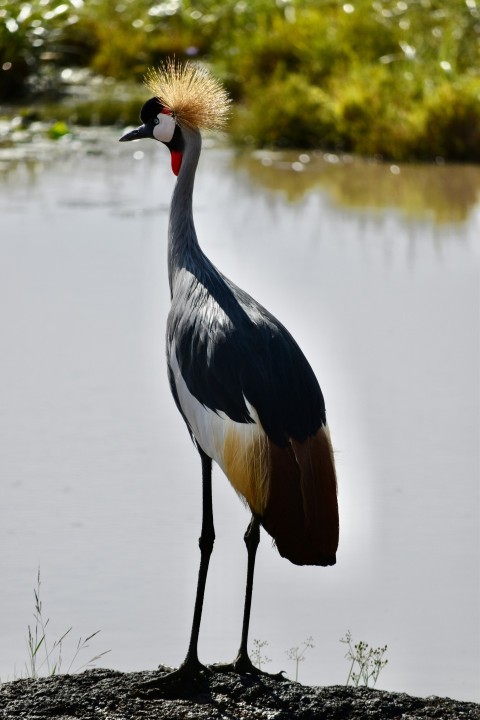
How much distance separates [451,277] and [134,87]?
5999mm

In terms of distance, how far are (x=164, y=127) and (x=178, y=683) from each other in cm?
156

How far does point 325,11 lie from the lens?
13.4 meters

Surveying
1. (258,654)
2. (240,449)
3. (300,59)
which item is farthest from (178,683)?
(300,59)

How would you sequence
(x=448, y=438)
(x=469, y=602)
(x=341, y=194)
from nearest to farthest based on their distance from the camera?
(x=469, y=602), (x=448, y=438), (x=341, y=194)

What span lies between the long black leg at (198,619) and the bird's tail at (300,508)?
12.7 inches

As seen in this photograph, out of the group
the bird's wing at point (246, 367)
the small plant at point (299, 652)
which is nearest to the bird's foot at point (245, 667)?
the small plant at point (299, 652)

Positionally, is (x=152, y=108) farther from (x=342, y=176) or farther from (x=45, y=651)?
(x=342, y=176)

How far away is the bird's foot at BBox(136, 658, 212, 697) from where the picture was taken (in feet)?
11.0

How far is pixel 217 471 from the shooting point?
520 cm

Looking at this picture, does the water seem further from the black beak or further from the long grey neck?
the black beak

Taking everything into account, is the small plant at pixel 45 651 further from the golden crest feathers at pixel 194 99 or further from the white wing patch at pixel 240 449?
the golden crest feathers at pixel 194 99

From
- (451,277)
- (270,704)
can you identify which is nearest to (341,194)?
(451,277)

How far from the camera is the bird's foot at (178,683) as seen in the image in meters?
3.36

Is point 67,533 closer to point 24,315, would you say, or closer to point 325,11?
point 24,315
